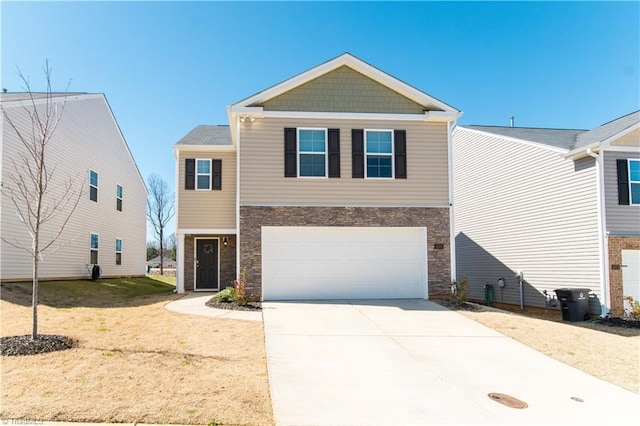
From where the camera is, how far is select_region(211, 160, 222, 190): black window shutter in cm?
1580

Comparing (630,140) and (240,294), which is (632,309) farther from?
(240,294)

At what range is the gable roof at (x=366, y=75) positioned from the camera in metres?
13.4

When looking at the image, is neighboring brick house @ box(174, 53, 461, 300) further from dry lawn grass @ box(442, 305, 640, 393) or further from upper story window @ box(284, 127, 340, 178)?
dry lawn grass @ box(442, 305, 640, 393)

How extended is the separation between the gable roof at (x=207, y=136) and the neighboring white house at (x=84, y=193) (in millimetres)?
4101

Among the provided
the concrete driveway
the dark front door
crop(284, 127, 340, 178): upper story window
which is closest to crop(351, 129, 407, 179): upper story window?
crop(284, 127, 340, 178): upper story window

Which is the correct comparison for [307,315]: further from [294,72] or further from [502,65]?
[502,65]

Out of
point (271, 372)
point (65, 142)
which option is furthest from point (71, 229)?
point (271, 372)

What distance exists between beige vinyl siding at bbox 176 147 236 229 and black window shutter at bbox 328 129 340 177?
4.28 meters

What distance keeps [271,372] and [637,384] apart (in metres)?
5.34

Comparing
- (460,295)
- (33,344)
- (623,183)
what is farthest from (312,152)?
(623,183)

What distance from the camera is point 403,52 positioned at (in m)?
16.1

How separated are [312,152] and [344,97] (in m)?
2.10

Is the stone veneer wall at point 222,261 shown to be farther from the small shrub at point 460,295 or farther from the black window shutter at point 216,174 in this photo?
the small shrub at point 460,295

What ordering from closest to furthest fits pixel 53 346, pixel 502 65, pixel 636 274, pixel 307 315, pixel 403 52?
pixel 53 346 → pixel 307 315 → pixel 636 274 → pixel 403 52 → pixel 502 65
